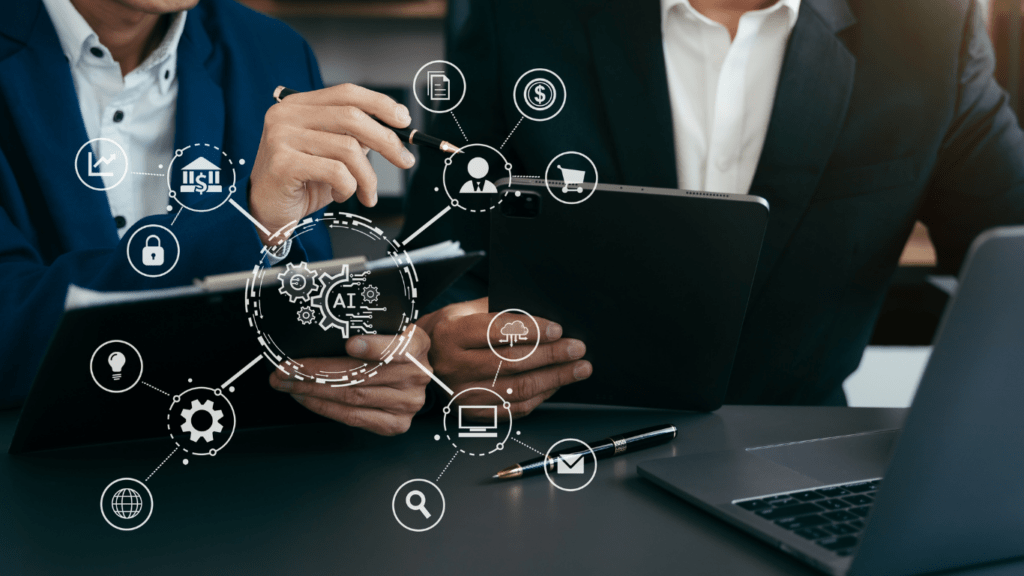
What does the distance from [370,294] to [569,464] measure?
7.9 inches

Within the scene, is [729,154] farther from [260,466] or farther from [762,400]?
[260,466]

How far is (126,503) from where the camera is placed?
0.46 m

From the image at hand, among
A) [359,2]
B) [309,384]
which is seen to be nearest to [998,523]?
[309,384]

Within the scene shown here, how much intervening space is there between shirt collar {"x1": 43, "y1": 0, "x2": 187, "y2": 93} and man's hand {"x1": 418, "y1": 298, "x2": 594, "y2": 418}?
50cm

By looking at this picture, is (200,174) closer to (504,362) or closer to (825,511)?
(504,362)

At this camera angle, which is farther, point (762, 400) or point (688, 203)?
point (762, 400)

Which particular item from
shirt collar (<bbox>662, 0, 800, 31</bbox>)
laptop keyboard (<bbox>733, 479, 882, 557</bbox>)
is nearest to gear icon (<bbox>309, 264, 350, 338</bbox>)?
laptop keyboard (<bbox>733, 479, 882, 557</bbox>)

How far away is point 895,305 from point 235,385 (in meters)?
1.93

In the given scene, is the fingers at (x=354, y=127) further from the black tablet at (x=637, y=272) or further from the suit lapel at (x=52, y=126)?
the suit lapel at (x=52, y=126)

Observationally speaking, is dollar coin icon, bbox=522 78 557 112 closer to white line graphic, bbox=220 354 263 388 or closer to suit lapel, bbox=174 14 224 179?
suit lapel, bbox=174 14 224 179

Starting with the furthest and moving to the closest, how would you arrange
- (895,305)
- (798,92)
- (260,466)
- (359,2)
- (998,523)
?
(895,305), (359,2), (798,92), (260,466), (998,523)

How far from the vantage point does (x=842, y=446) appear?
1.75 ft

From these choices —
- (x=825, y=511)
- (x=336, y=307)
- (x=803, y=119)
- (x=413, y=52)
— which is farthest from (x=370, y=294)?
(x=413, y=52)

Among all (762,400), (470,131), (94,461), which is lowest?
(762,400)
